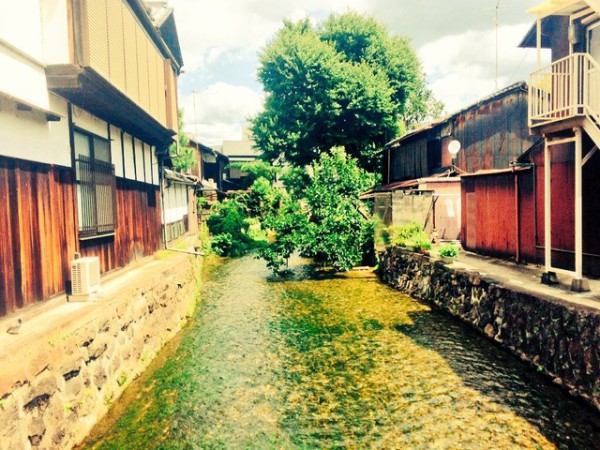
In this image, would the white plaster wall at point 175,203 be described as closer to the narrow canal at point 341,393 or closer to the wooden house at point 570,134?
the narrow canal at point 341,393

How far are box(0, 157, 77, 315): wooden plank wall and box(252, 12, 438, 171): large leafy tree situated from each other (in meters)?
21.5

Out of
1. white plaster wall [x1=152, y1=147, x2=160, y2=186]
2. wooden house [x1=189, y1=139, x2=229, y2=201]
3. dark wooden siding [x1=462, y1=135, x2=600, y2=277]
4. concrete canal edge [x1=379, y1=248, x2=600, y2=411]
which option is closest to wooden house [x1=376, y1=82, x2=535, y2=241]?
dark wooden siding [x1=462, y1=135, x2=600, y2=277]

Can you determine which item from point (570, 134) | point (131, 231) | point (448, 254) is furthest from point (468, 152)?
point (131, 231)

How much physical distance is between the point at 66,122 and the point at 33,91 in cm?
155

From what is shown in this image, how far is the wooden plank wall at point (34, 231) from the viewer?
6.21 meters

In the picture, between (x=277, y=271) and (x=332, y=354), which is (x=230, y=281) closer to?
(x=277, y=271)

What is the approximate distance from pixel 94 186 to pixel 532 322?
980 cm

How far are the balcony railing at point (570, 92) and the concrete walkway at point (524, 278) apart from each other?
3595 mm

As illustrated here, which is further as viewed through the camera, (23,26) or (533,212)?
(533,212)

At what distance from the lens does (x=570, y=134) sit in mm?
9875

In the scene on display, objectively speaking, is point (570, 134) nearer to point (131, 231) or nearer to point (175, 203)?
point (131, 231)

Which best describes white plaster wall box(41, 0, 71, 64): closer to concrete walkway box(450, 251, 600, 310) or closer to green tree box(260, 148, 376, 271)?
concrete walkway box(450, 251, 600, 310)

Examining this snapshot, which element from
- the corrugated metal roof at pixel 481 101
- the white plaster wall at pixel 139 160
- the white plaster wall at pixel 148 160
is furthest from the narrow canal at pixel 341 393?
the corrugated metal roof at pixel 481 101

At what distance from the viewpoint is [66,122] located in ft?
27.2
